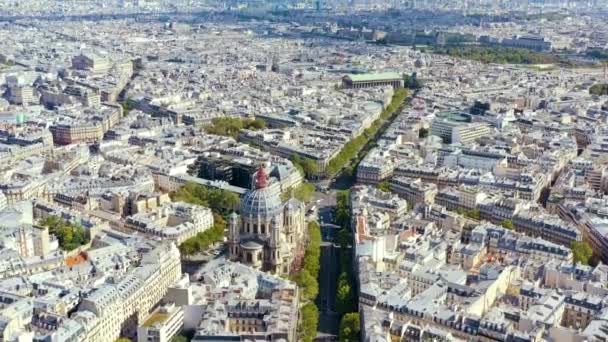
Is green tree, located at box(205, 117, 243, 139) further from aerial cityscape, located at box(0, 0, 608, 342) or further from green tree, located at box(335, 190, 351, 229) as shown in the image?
green tree, located at box(335, 190, 351, 229)

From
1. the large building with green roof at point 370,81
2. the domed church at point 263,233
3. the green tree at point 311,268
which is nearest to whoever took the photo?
the green tree at point 311,268

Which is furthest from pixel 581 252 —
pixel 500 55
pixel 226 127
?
pixel 500 55

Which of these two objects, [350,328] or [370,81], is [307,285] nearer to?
[350,328]

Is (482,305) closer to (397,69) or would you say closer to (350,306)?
(350,306)

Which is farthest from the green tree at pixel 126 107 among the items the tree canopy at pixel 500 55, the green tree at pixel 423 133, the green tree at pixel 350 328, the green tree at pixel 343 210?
the tree canopy at pixel 500 55

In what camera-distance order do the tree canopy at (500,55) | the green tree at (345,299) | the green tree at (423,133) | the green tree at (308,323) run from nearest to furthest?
the green tree at (308,323)
the green tree at (345,299)
the green tree at (423,133)
the tree canopy at (500,55)

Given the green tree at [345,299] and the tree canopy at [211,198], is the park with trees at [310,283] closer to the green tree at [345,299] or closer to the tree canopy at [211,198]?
the green tree at [345,299]

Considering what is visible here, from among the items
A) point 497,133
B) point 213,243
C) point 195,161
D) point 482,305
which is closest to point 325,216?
Result: point 213,243
